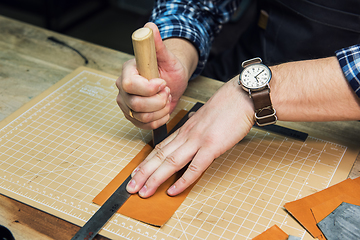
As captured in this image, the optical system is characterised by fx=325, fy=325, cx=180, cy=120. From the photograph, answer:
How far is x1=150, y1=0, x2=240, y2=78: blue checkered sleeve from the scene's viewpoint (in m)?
1.25

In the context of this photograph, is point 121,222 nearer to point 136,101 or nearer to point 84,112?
point 136,101

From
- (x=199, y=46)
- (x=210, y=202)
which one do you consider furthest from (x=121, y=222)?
(x=199, y=46)

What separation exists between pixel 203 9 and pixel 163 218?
0.94 m

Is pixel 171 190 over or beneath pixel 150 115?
beneath

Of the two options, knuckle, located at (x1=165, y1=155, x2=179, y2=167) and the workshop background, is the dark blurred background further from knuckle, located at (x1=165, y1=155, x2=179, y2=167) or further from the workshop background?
knuckle, located at (x1=165, y1=155, x2=179, y2=167)

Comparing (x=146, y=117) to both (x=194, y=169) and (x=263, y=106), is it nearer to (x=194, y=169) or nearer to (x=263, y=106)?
(x=194, y=169)

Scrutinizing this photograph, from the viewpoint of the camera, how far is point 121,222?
80cm

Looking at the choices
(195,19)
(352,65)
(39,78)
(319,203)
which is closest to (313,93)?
(352,65)

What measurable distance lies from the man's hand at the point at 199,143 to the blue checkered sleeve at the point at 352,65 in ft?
0.88

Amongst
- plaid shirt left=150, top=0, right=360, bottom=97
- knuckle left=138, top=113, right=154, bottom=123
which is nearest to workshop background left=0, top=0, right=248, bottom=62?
plaid shirt left=150, top=0, right=360, bottom=97

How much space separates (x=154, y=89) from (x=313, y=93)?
44cm

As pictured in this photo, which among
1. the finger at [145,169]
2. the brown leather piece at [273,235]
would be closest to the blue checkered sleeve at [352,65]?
the brown leather piece at [273,235]

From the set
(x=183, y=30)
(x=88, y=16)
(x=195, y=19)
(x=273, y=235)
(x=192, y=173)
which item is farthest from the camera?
(x=88, y=16)

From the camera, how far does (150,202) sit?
2.79 feet
